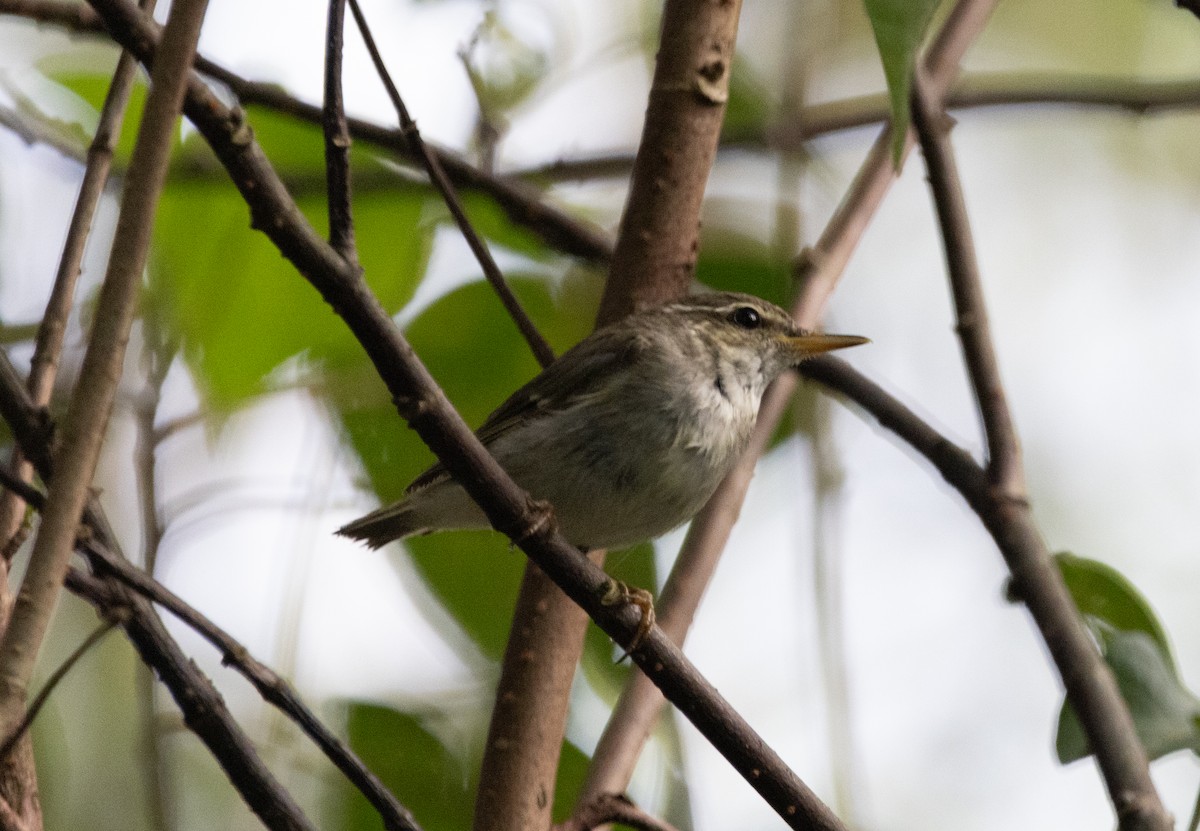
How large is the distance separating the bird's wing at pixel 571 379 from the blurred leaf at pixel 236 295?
0.46 metres

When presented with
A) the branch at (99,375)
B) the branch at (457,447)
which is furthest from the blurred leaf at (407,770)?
the branch at (99,375)

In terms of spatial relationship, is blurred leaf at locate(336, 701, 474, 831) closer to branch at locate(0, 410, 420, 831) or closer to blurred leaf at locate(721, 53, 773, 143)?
branch at locate(0, 410, 420, 831)

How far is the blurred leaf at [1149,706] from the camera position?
2867 millimetres

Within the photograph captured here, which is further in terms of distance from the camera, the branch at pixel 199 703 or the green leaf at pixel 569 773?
the green leaf at pixel 569 773

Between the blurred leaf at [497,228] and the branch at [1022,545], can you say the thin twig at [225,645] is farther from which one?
the blurred leaf at [497,228]

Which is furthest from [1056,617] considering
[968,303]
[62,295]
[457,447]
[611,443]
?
[62,295]

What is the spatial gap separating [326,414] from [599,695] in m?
1.20

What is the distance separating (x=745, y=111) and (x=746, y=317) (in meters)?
0.86

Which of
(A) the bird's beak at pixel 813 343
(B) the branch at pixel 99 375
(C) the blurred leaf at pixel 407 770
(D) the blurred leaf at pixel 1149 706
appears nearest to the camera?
(B) the branch at pixel 99 375

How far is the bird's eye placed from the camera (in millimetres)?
4488

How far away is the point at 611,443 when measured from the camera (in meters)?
3.70

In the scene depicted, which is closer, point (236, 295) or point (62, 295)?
point (62, 295)

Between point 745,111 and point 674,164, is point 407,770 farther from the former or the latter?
point 745,111

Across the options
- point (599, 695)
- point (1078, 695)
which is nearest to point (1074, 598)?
point (1078, 695)
